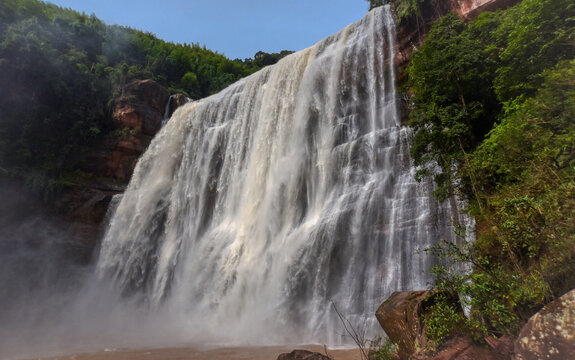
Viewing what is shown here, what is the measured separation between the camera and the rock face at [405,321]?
448 cm

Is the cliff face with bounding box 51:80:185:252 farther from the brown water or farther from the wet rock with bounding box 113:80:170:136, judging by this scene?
the brown water

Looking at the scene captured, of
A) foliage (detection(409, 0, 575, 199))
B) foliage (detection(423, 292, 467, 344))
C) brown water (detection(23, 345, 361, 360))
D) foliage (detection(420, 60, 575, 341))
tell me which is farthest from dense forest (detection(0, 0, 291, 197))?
foliage (detection(420, 60, 575, 341))

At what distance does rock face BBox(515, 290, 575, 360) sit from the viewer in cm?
295

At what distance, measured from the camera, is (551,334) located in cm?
308

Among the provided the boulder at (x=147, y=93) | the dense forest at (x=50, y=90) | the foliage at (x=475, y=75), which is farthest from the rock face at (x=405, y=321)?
the boulder at (x=147, y=93)

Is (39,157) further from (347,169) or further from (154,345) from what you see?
(347,169)

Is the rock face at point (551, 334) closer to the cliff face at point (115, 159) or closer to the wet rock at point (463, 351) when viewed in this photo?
the wet rock at point (463, 351)

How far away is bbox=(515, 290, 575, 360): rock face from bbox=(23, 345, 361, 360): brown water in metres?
3.33

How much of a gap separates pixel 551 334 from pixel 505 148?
4.48 m

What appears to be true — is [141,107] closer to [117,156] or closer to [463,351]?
[117,156]

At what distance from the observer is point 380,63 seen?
12391mm

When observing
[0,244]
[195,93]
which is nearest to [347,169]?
[0,244]

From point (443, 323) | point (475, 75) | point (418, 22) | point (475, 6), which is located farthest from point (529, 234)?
point (418, 22)

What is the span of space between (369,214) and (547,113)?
15.1 ft
